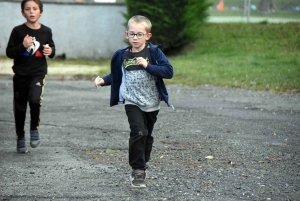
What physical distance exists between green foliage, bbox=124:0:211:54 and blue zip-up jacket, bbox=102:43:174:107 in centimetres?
1431

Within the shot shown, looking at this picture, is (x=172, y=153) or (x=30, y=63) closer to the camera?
(x=172, y=153)

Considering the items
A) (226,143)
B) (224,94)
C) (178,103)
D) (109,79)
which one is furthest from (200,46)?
(109,79)

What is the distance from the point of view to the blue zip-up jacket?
232 inches

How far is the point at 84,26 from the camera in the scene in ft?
76.0

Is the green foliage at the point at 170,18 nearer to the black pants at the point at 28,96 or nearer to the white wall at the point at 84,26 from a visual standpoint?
the white wall at the point at 84,26

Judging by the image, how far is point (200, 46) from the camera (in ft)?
70.1

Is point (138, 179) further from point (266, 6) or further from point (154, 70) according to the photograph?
point (266, 6)

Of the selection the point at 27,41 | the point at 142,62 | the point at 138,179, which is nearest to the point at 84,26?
the point at 27,41

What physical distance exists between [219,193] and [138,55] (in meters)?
1.37

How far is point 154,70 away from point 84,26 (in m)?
17.6

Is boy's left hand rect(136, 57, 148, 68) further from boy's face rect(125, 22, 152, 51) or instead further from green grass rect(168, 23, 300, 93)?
green grass rect(168, 23, 300, 93)

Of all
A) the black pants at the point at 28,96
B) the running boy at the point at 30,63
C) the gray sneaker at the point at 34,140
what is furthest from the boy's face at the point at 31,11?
the gray sneaker at the point at 34,140

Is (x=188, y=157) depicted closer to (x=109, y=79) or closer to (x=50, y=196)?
(x=109, y=79)

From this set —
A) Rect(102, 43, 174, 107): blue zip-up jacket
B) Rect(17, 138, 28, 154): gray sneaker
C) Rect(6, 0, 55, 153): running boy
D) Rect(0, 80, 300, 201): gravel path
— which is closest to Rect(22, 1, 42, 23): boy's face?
Rect(6, 0, 55, 153): running boy
